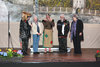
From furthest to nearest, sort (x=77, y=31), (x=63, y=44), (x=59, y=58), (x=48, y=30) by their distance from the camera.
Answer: (x=63, y=44) → (x=48, y=30) → (x=77, y=31) → (x=59, y=58)

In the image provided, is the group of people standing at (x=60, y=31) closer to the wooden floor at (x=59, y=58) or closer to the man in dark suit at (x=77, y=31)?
the man in dark suit at (x=77, y=31)

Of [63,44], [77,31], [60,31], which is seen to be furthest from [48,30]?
[77,31]

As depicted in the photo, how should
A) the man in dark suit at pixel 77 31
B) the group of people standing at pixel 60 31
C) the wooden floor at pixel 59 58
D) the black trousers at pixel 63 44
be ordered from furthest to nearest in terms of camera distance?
the black trousers at pixel 63 44, the man in dark suit at pixel 77 31, the group of people standing at pixel 60 31, the wooden floor at pixel 59 58

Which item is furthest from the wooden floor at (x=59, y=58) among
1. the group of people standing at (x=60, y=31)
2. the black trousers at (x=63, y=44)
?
the black trousers at (x=63, y=44)

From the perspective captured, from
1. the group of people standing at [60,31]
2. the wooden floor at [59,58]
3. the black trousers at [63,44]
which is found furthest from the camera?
the black trousers at [63,44]

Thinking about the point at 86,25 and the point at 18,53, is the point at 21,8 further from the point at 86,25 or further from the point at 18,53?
the point at 18,53

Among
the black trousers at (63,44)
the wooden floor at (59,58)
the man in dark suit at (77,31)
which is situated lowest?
the wooden floor at (59,58)

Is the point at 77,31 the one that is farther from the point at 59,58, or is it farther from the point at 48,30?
the point at 59,58

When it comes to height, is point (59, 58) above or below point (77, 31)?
below

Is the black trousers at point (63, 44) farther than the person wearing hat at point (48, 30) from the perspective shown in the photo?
Yes

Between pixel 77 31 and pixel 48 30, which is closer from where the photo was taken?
pixel 77 31

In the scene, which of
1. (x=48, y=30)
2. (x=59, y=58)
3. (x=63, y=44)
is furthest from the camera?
(x=63, y=44)

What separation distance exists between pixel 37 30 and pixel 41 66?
9.49ft

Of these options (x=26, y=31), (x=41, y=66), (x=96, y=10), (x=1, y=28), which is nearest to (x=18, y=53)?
(x=41, y=66)
